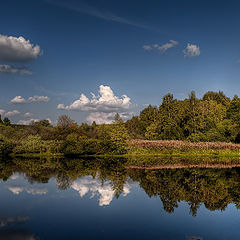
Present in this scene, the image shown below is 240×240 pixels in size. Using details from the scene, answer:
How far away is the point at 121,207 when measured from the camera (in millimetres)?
12906

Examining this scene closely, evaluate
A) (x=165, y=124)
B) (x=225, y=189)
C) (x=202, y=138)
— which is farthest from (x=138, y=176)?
(x=165, y=124)

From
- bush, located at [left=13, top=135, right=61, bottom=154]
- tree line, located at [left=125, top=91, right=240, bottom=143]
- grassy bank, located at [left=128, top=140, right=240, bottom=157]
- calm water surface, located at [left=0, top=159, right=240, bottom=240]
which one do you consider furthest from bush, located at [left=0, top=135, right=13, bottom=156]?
tree line, located at [left=125, top=91, right=240, bottom=143]

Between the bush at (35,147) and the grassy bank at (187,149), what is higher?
the grassy bank at (187,149)

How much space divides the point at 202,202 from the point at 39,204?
28.1 ft

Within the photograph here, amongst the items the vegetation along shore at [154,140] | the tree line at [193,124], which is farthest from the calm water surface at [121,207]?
the tree line at [193,124]

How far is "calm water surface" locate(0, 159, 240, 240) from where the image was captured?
31.6ft

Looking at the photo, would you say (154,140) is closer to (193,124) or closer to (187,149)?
(187,149)

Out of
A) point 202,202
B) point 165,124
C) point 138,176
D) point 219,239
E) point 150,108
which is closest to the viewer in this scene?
point 219,239

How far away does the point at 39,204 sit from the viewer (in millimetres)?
13484

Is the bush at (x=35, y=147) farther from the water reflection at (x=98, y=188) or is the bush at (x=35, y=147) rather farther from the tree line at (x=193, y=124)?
the water reflection at (x=98, y=188)

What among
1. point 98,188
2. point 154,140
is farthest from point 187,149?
point 98,188

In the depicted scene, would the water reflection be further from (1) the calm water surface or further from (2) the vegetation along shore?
(2) the vegetation along shore

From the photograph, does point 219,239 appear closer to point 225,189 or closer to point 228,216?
point 228,216

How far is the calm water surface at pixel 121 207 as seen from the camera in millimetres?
9633
